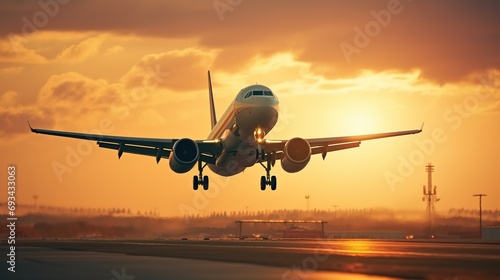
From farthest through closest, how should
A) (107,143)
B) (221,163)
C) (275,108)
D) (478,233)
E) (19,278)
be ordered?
1. (478,233)
2. (107,143)
3. (221,163)
4. (275,108)
5. (19,278)

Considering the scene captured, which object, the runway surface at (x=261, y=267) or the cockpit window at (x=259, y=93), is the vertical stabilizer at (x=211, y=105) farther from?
the runway surface at (x=261, y=267)

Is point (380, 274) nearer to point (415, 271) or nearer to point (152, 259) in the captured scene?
point (415, 271)

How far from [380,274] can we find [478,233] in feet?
299

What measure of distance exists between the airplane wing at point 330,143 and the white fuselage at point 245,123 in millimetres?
2729

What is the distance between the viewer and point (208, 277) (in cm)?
2881

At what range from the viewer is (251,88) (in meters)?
60.6

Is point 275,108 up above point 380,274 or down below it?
above

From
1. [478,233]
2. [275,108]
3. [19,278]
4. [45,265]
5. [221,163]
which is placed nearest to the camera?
[19,278]

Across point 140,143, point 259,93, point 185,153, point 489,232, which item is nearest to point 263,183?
point 185,153

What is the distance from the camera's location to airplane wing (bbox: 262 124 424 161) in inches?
2623

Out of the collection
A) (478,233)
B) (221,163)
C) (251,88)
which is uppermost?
(251,88)

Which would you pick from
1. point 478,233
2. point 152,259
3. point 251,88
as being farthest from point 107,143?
point 478,233

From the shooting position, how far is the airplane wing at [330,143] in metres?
66.6

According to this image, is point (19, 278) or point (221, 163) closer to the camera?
point (19, 278)
